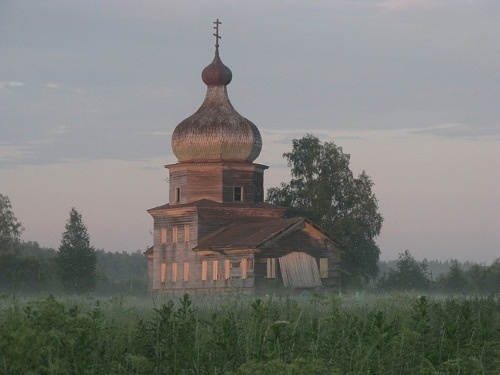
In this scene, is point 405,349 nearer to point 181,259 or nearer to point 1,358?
point 1,358

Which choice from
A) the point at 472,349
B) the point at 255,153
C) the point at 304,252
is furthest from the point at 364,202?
the point at 472,349

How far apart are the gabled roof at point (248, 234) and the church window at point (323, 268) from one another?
1.10m

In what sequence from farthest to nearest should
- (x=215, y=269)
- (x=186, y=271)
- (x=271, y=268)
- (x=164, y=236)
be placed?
1. (x=164, y=236)
2. (x=186, y=271)
3. (x=215, y=269)
4. (x=271, y=268)

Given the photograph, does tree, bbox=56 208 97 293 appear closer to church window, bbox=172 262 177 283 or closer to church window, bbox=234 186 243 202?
church window, bbox=172 262 177 283

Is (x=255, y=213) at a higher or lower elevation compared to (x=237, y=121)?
lower

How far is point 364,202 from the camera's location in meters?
67.2

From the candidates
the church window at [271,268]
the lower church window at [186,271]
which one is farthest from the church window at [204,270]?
the church window at [271,268]

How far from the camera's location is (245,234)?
52.6m

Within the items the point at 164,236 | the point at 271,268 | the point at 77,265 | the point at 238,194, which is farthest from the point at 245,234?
the point at 77,265

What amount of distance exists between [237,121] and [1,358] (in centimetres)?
5042

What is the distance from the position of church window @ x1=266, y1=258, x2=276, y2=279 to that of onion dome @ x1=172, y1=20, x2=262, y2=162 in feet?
28.4

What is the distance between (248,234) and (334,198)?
52.8 ft

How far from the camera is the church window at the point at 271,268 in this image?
51438 mm

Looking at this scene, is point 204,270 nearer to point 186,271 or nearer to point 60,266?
point 186,271
